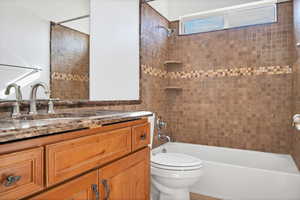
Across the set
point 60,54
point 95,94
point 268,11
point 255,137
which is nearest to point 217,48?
point 268,11

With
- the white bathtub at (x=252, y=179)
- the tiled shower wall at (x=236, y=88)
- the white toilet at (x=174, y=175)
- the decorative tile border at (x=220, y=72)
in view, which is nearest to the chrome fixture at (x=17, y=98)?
the white toilet at (x=174, y=175)

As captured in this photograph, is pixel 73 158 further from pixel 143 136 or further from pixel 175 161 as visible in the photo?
pixel 175 161

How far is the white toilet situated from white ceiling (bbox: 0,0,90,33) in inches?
51.5

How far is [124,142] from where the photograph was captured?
1046 mm

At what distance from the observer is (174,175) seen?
1.67 meters

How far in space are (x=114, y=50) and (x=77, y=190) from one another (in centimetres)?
142

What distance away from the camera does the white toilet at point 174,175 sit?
1669mm

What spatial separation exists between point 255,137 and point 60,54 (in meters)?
2.35

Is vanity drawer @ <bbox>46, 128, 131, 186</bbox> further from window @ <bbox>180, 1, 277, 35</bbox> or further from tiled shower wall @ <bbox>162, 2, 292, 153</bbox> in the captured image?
window @ <bbox>180, 1, 277, 35</bbox>

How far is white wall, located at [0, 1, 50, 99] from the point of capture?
110cm

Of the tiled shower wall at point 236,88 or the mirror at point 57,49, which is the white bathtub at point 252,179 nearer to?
the tiled shower wall at point 236,88

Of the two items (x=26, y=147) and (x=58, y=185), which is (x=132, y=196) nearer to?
(x=58, y=185)

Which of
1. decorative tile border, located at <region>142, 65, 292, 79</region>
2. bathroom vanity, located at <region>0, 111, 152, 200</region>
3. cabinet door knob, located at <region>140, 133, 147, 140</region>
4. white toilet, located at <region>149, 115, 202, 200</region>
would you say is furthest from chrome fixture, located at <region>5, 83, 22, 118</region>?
decorative tile border, located at <region>142, 65, 292, 79</region>

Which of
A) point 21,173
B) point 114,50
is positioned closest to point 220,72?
point 114,50
